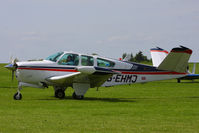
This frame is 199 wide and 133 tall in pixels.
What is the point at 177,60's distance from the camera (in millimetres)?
18188

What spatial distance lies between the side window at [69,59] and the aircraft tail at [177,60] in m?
4.23

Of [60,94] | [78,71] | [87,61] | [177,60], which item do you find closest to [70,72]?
[78,71]

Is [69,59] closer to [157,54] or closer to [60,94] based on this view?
[60,94]

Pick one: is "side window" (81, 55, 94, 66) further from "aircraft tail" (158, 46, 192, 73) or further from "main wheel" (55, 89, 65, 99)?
"aircraft tail" (158, 46, 192, 73)

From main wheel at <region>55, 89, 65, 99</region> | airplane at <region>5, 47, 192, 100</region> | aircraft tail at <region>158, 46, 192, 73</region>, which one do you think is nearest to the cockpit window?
airplane at <region>5, 47, 192, 100</region>

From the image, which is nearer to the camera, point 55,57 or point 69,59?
point 69,59

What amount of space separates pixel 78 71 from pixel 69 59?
0.80 meters

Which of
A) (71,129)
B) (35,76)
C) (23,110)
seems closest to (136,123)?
(71,129)

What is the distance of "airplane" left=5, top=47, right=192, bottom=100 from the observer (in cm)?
1727

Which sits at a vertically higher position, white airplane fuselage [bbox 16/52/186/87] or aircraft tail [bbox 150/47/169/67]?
aircraft tail [bbox 150/47/169/67]

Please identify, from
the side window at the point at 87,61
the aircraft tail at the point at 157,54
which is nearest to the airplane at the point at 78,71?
the side window at the point at 87,61

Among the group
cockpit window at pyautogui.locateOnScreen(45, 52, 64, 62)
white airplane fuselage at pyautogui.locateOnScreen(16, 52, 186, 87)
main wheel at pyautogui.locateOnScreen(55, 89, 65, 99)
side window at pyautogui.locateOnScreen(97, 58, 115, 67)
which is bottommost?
main wheel at pyautogui.locateOnScreen(55, 89, 65, 99)

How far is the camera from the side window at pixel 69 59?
17.7m

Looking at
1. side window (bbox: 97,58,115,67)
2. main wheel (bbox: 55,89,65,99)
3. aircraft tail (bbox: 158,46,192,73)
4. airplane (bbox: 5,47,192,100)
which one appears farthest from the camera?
main wheel (bbox: 55,89,65,99)
